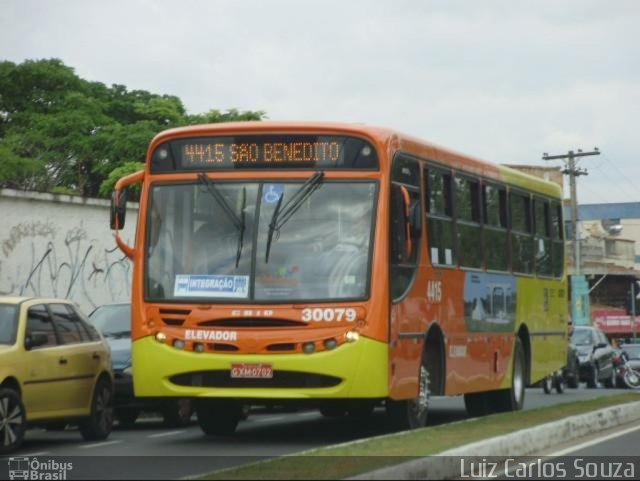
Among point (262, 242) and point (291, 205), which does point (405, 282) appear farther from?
point (262, 242)

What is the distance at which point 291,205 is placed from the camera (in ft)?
53.0

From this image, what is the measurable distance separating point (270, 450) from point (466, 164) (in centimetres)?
583

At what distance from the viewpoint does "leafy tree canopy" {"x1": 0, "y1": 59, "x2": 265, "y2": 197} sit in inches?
2355

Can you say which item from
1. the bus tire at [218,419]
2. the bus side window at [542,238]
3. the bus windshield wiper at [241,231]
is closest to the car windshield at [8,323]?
the bus windshield wiper at [241,231]

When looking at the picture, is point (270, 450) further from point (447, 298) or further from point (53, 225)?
point (53, 225)

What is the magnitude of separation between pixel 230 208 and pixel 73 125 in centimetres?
4785

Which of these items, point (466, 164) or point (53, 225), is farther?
point (53, 225)

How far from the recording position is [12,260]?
2759 cm

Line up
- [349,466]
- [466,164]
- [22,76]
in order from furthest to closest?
[22,76]
[466,164]
[349,466]

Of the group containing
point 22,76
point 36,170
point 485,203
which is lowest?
point 485,203

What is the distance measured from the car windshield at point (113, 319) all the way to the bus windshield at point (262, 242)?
536 centimetres

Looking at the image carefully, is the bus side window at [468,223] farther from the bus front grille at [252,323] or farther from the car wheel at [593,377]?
the car wheel at [593,377]

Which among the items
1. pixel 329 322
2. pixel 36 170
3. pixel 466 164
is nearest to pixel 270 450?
pixel 329 322

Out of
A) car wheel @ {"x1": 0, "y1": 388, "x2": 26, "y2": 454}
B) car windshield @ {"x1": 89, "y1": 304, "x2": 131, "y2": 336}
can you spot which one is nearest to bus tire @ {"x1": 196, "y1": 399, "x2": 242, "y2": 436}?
car wheel @ {"x1": 0, "y1": 388, "x2": 26, "y2": 454}
